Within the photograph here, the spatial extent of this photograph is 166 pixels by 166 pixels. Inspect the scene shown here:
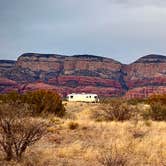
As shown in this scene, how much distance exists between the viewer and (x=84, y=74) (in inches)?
6870

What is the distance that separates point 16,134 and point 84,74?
160005 mm

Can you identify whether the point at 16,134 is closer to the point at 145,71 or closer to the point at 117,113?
the point at 117,113

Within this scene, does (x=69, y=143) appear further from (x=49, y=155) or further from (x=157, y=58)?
(x=157, y=58)

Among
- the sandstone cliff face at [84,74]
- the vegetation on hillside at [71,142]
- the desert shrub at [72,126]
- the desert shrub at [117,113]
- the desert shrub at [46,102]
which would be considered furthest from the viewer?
the sandstone cliff face at [84,74]

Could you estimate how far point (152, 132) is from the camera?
70.9 feet

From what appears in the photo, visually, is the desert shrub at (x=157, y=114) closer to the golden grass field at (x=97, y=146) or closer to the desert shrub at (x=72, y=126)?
the golden grass field at (x=97, y=146)

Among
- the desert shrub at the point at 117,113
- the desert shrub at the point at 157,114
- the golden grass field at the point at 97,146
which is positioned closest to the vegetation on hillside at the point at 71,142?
the golden grass field at the point at 97,146

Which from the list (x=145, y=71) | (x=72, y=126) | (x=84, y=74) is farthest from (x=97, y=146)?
(x=145, y=71)

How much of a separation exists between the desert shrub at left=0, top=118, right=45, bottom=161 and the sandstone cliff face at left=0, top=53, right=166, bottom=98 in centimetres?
13545

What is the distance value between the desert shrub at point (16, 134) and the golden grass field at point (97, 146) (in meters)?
0.41

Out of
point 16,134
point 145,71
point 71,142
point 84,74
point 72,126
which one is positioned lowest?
point 71,142

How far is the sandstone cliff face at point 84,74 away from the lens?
158875 millimetres

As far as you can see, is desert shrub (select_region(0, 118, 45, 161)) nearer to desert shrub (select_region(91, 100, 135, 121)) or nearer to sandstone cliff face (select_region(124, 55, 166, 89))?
desert shrub (select_region(91, 100, 135, 121))

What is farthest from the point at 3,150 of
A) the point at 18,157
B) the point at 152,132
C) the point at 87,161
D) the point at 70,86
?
the point at 70,86
